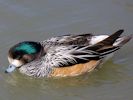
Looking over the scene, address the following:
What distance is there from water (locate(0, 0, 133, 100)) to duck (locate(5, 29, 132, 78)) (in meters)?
0.16

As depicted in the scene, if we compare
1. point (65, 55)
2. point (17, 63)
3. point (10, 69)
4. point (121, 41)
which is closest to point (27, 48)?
point (17, 63)

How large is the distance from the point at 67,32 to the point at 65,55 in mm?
1127

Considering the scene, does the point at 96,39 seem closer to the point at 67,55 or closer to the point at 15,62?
the point at 67,55

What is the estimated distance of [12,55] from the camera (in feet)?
24.9

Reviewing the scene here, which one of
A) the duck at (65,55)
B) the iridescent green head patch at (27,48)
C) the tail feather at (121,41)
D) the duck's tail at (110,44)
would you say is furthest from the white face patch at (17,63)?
the tail feather at (121,41)

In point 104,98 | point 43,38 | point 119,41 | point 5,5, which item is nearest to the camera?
point 104,98

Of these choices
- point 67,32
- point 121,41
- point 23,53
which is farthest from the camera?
point 67,32

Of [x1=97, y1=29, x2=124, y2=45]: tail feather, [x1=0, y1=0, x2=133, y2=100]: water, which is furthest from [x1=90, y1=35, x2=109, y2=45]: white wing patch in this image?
[x1=0, y1=0, x2=133, y2=100]: water

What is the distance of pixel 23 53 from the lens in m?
7.70

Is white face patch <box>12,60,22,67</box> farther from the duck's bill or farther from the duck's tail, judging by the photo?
the duck's tail

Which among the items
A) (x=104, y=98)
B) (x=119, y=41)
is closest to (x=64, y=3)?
(x=119, y=41)

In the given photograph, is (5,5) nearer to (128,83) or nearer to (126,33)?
(126,33)

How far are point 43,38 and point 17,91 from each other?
51.8 inches

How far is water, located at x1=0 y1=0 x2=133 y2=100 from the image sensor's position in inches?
299
